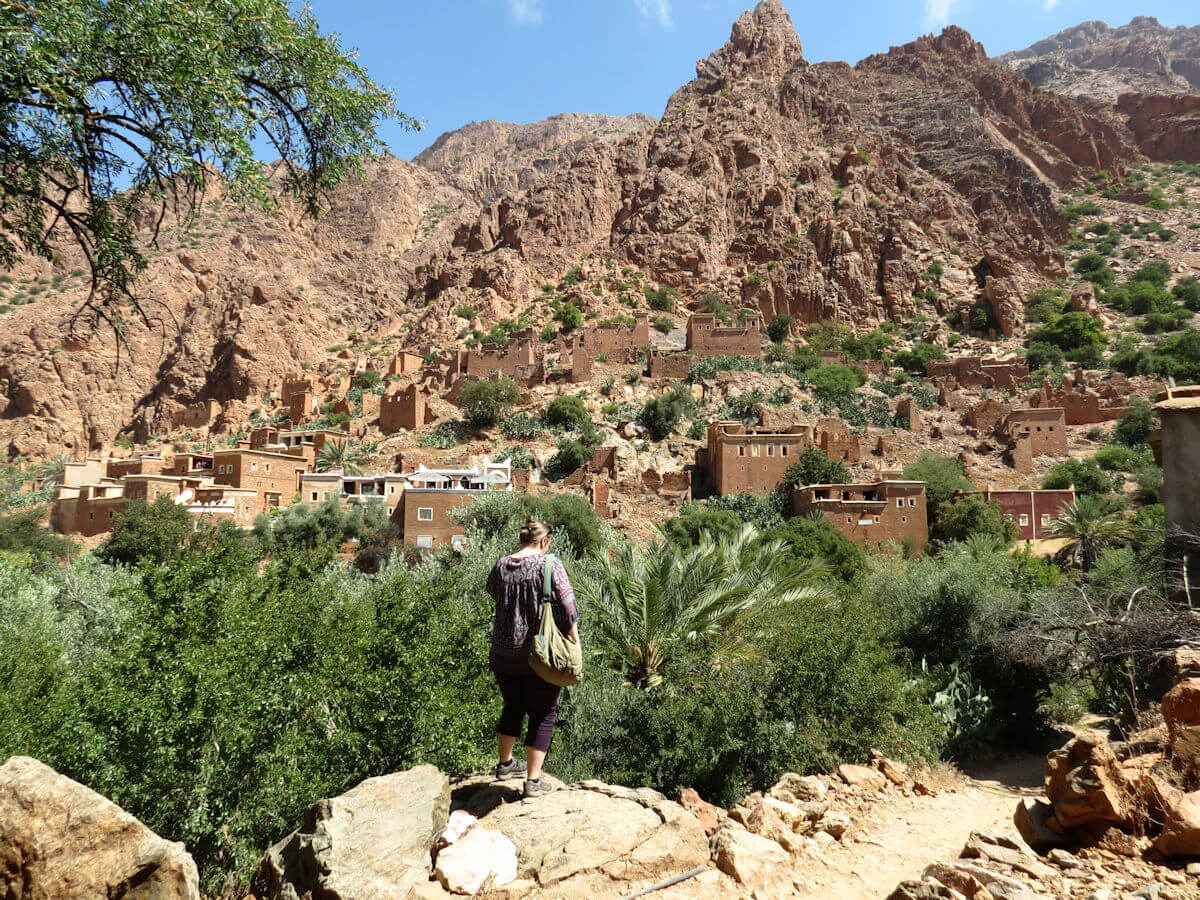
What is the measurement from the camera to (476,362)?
44781 millimetres

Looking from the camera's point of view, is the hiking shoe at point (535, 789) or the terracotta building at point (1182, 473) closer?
the hiking shoe at point (535, 789)

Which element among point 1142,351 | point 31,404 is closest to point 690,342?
point 1142,351

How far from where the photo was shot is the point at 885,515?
27562mm

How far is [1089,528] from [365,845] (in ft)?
89.1

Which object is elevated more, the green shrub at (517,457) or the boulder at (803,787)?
the green shrub at (517,457)

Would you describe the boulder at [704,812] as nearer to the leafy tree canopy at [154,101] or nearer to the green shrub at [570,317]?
the leafy tree canopy at [154,101]

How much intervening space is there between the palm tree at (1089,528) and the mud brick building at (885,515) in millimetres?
4792

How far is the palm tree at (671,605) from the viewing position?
10.3 metres

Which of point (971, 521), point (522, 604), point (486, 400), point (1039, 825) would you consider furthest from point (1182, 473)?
point (486, 400)

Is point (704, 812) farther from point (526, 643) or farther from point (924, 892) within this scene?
point (526, 643)

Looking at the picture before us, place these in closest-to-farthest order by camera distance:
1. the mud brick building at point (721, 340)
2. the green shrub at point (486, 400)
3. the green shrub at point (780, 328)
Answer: the green shrub at point (486, 400)
the mud brick building at point (721, 340)
the green shrub at point (780, 328)

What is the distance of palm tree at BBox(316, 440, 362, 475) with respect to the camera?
35562 mm

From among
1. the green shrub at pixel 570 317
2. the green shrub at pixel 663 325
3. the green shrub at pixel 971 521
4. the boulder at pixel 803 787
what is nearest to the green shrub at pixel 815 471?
the green shrub at pixel 971 521

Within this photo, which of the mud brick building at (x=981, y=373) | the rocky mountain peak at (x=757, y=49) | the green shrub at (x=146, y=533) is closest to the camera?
the green shrub at (x=146, y=533)
